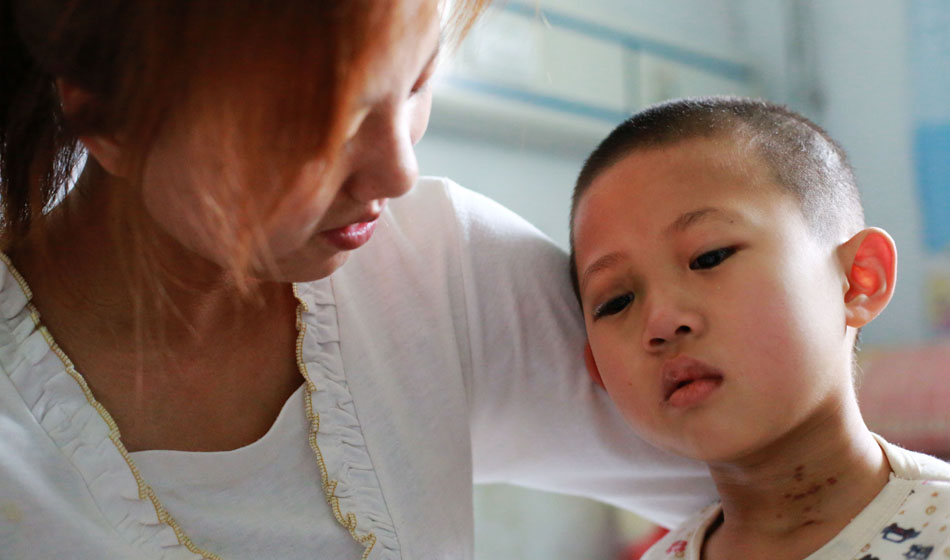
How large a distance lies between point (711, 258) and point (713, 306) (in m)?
0.05

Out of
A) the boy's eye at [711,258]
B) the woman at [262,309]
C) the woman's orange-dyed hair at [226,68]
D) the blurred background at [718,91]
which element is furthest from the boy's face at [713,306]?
the blurred background at [718,91]

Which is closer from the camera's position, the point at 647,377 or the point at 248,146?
the point at 248,146

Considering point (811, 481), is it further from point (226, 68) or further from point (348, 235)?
point (226, 68)

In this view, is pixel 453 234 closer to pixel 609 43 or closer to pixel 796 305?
pixel 796 305

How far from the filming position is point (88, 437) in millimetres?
722

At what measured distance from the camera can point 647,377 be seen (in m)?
0.82

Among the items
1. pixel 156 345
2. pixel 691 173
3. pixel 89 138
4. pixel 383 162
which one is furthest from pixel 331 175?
pixel 691 173

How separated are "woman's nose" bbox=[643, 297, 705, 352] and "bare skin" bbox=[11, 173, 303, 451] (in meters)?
0.34

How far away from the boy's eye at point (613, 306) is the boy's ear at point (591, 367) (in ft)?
0.19

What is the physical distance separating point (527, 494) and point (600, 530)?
10.9 inches

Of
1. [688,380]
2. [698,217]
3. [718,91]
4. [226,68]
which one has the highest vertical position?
[226,68]

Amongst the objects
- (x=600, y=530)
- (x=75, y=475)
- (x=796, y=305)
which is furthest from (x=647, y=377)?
(x=600, y=530)

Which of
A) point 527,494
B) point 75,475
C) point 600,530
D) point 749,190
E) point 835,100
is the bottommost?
point 600,530

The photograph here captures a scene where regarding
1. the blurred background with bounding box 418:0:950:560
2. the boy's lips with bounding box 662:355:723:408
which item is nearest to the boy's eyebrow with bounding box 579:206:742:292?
the boy's lips with bounding box 662:355:723:408
